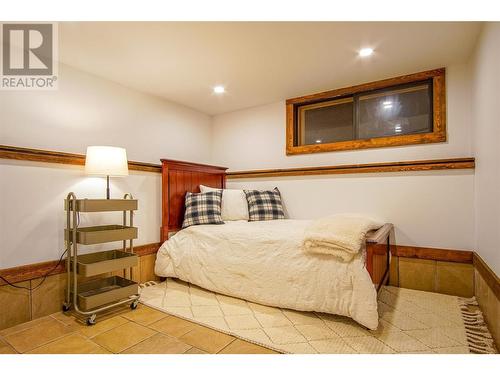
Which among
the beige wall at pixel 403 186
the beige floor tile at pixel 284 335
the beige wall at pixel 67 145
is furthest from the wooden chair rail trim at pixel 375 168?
the beige floor tile at pixel 284 335

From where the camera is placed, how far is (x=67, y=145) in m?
2.32

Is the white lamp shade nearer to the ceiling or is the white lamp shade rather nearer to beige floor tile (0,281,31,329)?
the ceiling

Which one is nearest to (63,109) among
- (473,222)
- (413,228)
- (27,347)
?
(27,347)

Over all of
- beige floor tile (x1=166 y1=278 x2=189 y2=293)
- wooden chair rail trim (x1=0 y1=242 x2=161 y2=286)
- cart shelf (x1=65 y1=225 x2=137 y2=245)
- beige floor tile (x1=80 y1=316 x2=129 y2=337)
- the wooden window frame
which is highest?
the wooden window frame

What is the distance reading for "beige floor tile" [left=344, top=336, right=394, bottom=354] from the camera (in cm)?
146

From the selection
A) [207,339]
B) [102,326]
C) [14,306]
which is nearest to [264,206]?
[207,339]

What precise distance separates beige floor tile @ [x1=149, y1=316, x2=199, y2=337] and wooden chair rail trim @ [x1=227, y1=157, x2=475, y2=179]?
1961mm

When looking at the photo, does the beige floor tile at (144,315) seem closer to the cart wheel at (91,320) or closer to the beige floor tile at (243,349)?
the cart wheel at (91,320)

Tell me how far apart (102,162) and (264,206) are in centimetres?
164

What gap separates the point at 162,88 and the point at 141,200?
3.99 feet

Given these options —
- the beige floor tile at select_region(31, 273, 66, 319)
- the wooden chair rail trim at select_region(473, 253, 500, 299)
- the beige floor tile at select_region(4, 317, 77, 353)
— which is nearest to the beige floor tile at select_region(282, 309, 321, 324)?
the wooden chair rail trim at select_region(473, 253, 500, 299)

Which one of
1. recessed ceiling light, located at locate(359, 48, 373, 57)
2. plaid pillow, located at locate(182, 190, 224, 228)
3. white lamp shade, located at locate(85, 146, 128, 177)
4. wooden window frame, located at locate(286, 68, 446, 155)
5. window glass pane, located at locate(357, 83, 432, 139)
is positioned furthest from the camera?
plaid pillow, located at locate(182, 190, 224, 228)

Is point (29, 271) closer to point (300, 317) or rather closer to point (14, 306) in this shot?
point (14, 306)

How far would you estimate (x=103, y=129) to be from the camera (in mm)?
2588
